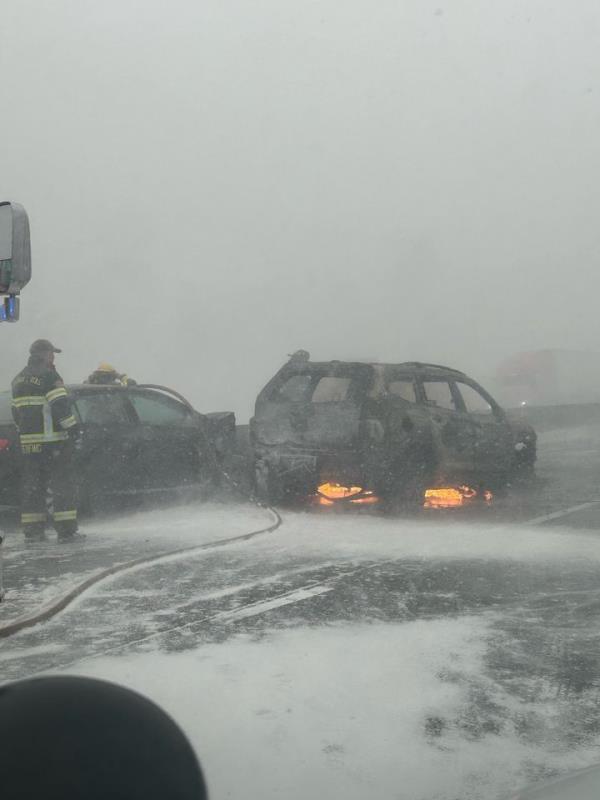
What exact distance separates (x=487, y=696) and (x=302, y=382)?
7190 mm

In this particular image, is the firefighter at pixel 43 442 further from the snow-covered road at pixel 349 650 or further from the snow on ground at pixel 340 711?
the snow on ground at pixel 340 711

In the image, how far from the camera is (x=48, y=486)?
9.01 metres

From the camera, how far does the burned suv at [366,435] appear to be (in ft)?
34.8

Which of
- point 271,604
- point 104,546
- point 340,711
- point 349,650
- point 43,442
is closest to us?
point 340,711

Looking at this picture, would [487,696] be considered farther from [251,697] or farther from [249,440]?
[249,440]

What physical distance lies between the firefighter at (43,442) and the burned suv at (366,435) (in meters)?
2.71

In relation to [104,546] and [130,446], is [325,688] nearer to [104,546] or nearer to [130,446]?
[104,546]

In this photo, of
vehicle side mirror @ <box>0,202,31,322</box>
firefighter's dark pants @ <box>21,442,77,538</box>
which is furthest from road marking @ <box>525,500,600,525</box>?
vehicle side mirror @ <box>0,202,31,322</box>

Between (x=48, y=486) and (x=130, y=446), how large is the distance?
1218 millimetres

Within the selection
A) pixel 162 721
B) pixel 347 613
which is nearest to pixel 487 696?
pixel 347 613

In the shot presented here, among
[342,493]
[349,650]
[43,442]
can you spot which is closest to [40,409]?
[43,442]

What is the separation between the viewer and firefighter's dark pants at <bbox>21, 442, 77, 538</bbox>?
8.80 meters

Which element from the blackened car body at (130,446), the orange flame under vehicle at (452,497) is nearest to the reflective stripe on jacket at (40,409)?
the blackened car body at (130,446)

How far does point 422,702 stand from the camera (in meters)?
4.24
